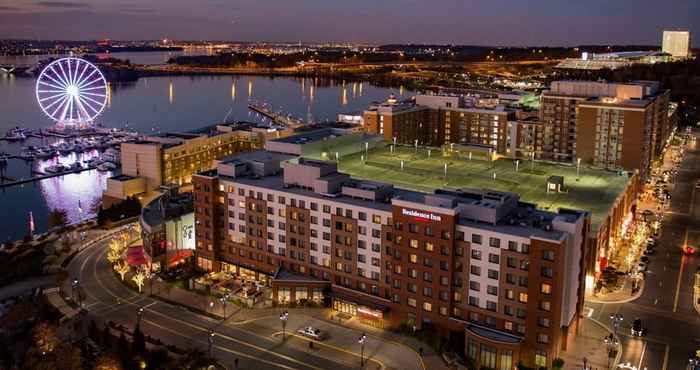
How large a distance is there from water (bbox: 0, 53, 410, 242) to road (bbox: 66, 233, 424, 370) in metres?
18.1

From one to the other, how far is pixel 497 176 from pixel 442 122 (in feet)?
64.1

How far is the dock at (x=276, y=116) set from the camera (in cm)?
7444

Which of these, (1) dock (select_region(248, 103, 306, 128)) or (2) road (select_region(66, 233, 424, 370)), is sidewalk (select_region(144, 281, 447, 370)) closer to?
(2) road (select_region(66, 233, 424, 370))

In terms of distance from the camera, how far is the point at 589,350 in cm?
2077

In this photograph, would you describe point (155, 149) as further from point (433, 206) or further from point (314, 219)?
point (433, 206)

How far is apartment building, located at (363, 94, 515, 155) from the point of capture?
4744 cm

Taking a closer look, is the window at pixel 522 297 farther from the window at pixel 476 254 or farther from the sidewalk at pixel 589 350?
the sidewalk at pixel 589 350

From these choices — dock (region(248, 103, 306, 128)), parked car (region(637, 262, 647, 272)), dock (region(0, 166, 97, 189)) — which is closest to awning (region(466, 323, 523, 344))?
parked car (region(637, 262, 647, 272))

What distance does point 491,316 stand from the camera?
20328 millimetres

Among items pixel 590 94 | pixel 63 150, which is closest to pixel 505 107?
pixel 590 94

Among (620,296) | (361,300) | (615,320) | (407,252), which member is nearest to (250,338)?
(361,300)

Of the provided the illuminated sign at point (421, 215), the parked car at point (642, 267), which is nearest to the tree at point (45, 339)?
the illuminated sign at point (421, 215)

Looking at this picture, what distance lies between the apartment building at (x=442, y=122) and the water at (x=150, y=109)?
20.9 m

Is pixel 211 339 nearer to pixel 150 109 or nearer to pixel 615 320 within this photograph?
pixel 615 320
